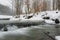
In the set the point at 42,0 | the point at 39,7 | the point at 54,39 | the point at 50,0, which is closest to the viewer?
the point at 54,39

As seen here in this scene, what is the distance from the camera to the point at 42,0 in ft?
110

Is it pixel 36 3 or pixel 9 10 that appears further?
pixel 9 10

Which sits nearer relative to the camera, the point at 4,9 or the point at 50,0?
the point at 50,0

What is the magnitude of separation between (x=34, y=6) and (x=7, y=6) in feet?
65.7

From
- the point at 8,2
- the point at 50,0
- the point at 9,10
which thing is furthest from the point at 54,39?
the point at 8,2

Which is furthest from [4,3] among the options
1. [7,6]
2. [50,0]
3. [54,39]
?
[54,39]

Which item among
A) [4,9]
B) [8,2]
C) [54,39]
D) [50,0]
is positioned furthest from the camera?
[8,2]

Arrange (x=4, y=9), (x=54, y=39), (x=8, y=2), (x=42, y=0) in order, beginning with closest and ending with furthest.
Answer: (x=54, y=39), (x=42, y=0), (x=4, y=9), (x=8, y=2)

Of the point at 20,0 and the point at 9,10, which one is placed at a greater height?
the point at 20,0

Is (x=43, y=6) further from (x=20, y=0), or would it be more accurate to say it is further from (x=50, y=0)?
(x=50, y=0)

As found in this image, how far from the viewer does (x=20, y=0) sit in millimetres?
34031

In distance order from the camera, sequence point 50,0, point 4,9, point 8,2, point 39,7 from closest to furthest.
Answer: point 39,7, point 50,0, point 4,9, point 8,2

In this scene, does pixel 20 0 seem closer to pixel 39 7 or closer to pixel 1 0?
pixel 39 7

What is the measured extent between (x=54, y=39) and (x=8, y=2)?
1865 inches
